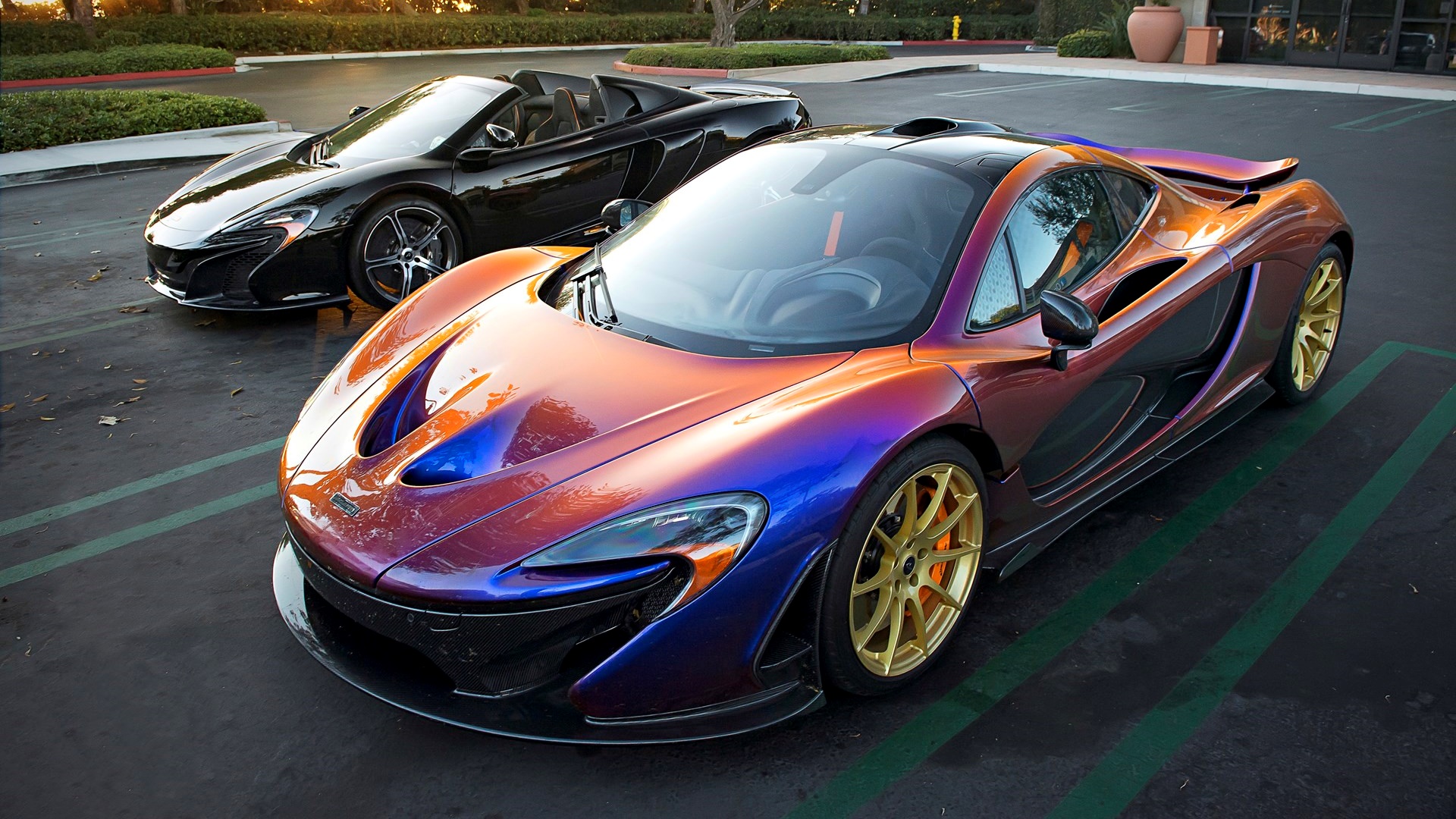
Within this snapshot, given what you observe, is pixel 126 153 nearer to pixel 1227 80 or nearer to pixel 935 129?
pixel 935 129

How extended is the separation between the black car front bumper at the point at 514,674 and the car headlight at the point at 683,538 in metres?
0.08

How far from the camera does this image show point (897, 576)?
2.75 metres

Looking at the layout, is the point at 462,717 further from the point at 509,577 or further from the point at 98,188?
the point at 98,188

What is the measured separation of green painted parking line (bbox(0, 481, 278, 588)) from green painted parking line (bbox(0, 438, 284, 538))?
310mm

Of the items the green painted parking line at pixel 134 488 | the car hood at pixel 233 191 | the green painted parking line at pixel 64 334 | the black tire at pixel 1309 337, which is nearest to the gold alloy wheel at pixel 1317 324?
the black tire at pixel 1309 337

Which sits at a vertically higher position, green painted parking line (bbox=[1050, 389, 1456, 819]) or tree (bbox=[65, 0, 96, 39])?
tree (bbox=[65, 0, 96, 39])

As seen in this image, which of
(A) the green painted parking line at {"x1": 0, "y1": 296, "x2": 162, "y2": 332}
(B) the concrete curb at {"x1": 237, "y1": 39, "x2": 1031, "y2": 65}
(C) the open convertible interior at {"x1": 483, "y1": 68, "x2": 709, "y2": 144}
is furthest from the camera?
(B) the concrete curb at {"x1": 237, "y1": 39, "x2": 1031, "y2": 65}

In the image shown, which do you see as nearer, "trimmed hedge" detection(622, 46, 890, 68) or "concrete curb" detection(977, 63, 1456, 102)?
"concrete curb" detection(977, 63, 1456, 102)

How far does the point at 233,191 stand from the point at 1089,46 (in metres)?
23.4

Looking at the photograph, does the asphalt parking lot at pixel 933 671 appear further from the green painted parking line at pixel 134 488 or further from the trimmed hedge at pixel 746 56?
the trimmed hedge at pixel 746 56

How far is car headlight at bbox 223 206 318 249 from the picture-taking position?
5.73 metres

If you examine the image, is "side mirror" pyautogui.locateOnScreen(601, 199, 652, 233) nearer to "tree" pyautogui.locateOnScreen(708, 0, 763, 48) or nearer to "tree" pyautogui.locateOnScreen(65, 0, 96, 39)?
"tree" pyautogui.locateOnScreen(708, 0, 763, 48)

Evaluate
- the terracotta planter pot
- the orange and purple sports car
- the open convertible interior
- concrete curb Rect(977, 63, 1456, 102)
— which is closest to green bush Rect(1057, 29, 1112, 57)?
the terracotta planter pot

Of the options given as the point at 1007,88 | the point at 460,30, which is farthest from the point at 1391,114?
the point at 460,30
